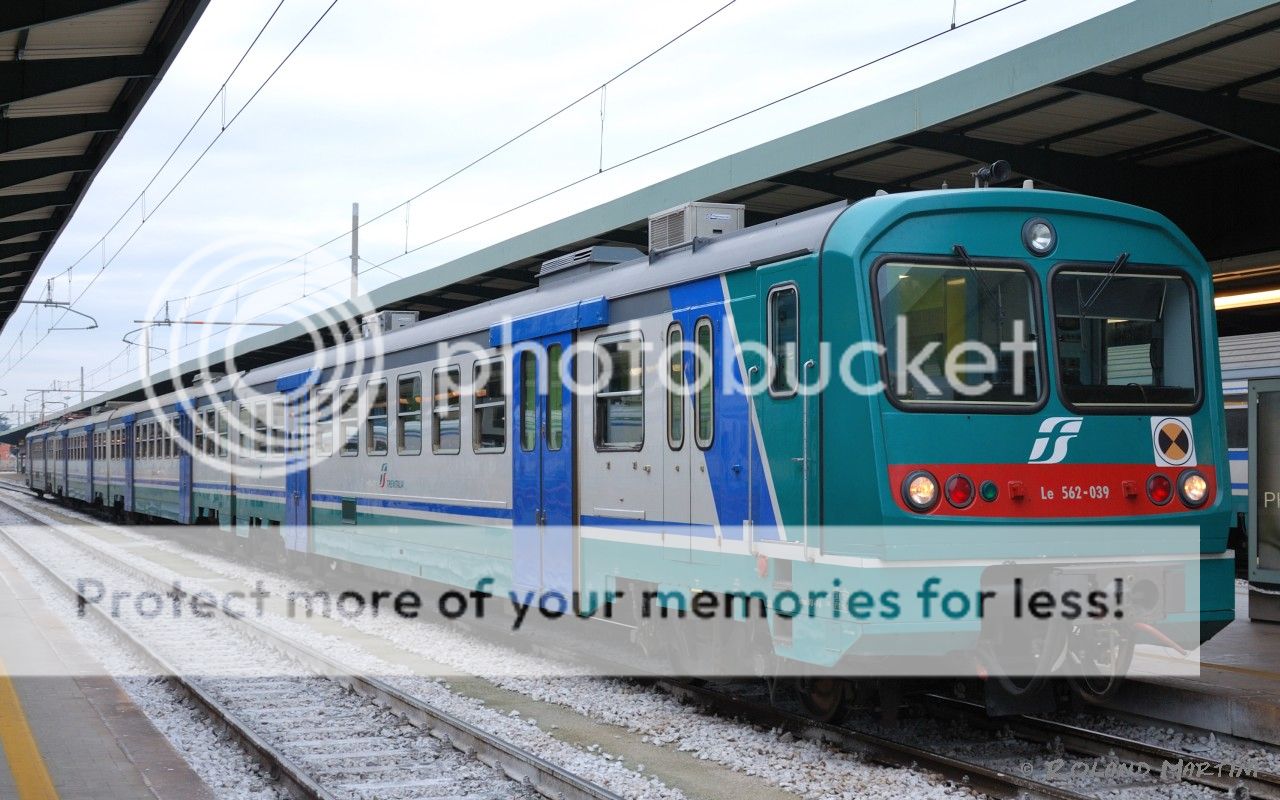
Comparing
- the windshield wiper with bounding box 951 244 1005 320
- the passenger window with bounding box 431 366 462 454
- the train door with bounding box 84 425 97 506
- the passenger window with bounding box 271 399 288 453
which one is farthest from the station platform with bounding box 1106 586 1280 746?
the train door with bounding box 84 425 97 506

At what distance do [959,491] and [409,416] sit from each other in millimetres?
7699

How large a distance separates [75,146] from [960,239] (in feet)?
37.0

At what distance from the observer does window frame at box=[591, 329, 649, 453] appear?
9.11 m

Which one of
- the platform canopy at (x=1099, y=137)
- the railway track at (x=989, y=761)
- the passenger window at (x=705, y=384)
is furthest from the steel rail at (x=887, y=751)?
the platform canopy at (x=1099, y=137)

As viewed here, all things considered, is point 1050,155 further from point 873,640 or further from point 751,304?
point 873,640

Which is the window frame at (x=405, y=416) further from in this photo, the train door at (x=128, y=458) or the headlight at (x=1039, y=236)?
the train door at (x=128, y=458)

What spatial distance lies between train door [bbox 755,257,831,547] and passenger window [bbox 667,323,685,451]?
956 mm

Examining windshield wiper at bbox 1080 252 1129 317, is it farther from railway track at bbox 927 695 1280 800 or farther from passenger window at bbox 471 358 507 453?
passenger window at bbox 471 358 507 453

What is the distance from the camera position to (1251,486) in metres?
10.9

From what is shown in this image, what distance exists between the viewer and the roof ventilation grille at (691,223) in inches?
360

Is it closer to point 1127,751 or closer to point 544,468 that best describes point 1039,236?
point 1127,751

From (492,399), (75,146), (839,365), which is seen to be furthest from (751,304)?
(75,146)

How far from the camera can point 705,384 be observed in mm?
8336

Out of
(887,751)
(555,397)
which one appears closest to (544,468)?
(555,397)
